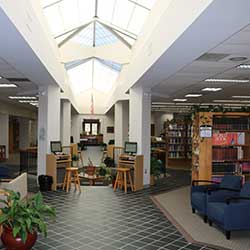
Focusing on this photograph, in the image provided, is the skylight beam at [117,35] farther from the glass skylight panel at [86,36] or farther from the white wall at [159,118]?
the white wall at [159,118]

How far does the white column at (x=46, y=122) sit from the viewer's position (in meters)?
10.2

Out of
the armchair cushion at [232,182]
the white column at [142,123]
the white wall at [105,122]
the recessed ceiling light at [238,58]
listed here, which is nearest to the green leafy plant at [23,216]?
the armchair cushion at [232,182]

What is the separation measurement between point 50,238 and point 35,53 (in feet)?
10.4

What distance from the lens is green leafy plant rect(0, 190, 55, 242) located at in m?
4.34

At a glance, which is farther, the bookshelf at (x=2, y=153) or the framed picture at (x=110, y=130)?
the framed picture at (x=110, y=130)

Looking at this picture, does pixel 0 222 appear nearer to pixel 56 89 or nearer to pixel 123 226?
pixel 123 226

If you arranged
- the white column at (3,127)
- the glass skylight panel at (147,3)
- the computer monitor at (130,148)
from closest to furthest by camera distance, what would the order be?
1. the glass skylight panel at (147,3)
2. the computer monitor at (130,148)
3. the white column at (3,127)

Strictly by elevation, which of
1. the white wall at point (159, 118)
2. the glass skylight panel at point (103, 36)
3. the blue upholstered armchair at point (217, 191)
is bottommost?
the blue upholstered armchair at point (217, 191)

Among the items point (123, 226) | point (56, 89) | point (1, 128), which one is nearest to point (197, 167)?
Answer: point (123, 226)

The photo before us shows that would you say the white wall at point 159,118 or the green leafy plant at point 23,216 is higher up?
the white wall at point 159,118

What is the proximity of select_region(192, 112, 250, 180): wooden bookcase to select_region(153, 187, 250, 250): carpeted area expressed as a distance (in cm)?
92

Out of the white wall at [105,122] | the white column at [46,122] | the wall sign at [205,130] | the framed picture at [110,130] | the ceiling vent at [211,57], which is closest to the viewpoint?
the ceiling vent at [211,57]

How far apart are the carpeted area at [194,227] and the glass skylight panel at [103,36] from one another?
5.57m

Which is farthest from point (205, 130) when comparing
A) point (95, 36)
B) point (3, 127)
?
point (3, 127)
